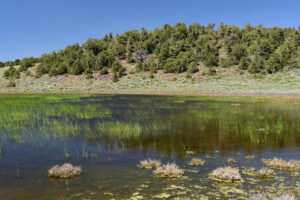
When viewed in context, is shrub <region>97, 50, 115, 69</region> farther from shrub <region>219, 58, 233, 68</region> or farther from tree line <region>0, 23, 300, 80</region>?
shrub <region>219, 58, 233, 68</region>

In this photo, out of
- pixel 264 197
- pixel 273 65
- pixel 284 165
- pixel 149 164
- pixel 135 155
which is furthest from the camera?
pixel 273 65

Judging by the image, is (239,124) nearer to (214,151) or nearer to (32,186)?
(214,151)

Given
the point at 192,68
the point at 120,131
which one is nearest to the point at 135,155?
the point at 120,131

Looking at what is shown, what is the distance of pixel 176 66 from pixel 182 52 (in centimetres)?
1696

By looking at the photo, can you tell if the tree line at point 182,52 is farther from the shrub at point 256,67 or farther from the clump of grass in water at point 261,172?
the clump of grass in water at point 261,172

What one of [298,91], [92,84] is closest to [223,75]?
[298,91]

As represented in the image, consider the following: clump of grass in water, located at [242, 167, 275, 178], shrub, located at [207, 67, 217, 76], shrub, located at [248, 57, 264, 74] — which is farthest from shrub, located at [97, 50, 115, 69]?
clump of grass in water, located at [242, 167, 275, 178]

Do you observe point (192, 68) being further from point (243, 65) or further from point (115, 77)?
point (115, 77)

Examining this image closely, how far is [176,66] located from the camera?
294 ft

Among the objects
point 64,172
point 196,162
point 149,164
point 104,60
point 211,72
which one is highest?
point 104,60

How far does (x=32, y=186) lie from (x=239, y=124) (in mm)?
16428

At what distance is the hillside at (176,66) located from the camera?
7175 centimetres

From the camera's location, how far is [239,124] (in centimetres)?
2002

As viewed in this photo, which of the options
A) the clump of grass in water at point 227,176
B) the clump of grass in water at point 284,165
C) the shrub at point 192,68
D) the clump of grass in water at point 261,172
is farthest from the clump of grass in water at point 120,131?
the shrub at point 192,68
